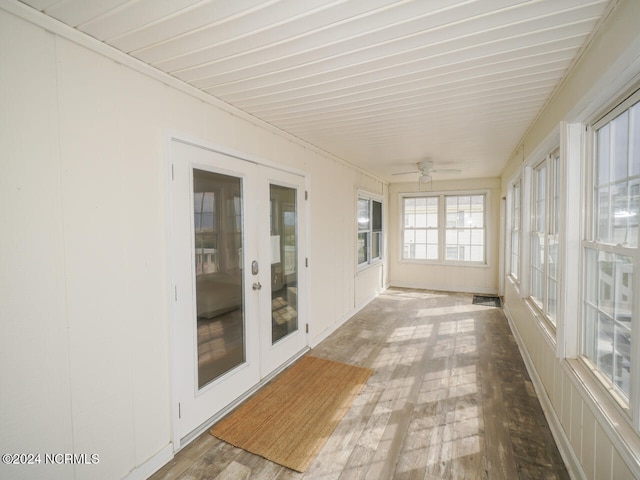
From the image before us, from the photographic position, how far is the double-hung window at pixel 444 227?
6758mm

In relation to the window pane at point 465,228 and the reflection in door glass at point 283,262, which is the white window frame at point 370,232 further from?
the reflection in door glass at point 283,262

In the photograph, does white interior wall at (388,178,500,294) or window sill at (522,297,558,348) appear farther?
white interior wall at (388,178,500,294)

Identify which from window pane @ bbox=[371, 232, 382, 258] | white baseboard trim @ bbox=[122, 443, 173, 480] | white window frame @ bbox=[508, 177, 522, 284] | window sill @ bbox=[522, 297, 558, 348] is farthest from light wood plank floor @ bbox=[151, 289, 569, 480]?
window pane @ bbox=[371, 232, 382, 258]

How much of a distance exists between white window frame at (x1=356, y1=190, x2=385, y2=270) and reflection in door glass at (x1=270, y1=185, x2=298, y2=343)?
2.12 meters

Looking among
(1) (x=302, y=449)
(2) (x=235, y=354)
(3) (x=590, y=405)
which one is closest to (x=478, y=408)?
(3) (x=590, y=405)

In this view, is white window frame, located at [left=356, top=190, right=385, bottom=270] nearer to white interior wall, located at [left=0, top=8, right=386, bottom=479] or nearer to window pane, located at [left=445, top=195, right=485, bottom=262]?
window pane, located at [left=445, top=195, right=485, bottom=262]

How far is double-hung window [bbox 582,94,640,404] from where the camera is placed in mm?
1455

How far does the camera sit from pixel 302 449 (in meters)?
2.11

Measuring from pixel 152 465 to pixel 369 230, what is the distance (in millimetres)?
4968

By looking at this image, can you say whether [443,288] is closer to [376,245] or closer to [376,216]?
[376,245]

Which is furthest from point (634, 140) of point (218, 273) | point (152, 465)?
point (152, 465)

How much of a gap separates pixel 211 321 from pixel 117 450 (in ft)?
3.12

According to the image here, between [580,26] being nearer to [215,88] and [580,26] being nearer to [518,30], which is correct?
[518,30]

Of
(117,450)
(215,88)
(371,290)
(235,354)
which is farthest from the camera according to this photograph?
(371,290)
